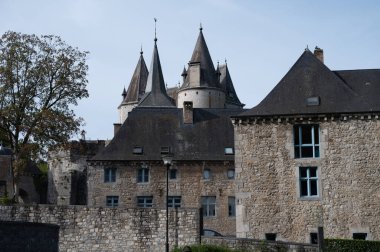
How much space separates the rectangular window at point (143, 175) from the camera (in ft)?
125

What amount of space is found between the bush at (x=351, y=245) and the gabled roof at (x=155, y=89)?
36.1 m

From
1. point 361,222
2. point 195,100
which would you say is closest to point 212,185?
point 361,222

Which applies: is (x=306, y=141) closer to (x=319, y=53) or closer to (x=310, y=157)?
(x=310, y=157)

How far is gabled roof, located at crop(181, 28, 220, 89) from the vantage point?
60000mm

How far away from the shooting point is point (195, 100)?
2378 inches

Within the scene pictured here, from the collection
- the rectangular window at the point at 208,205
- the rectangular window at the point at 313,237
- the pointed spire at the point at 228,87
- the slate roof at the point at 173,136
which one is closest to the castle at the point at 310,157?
the rectangular window at the point at 313,237

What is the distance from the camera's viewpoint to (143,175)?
38094 mm

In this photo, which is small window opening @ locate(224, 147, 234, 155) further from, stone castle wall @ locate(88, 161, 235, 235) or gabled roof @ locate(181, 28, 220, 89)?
gabled roof @ locate(181, 28, 220, 89)

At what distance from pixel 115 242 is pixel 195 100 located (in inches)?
1407

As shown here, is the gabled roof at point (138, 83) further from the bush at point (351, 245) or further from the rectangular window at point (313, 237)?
the bush at point (351, 245)

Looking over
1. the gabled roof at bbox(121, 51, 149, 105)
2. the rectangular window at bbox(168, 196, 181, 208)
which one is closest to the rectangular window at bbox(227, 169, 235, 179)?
the rectangular window at bbox(168, 196, 181, 208)

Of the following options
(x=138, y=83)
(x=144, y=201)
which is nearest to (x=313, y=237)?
(x=144, y=201)

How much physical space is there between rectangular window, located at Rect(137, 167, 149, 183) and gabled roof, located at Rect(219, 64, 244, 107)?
28108 mm

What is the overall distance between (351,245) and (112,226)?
9.33 meters
